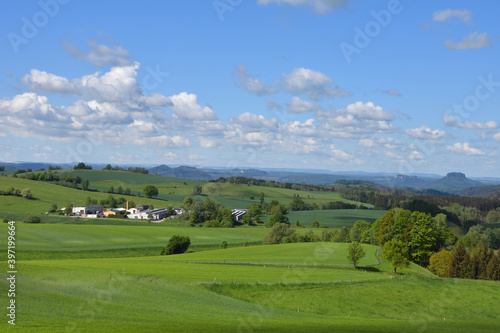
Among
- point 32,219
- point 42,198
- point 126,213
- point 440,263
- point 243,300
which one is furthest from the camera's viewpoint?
point 42,198

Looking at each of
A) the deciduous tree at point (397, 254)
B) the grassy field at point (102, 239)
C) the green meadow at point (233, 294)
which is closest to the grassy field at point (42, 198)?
the grassy field at point (102, 239)

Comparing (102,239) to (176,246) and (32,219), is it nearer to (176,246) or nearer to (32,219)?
(176,246)

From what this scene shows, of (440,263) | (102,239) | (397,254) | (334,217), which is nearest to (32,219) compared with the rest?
(102,239)

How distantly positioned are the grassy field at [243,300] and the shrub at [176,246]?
24.0 m

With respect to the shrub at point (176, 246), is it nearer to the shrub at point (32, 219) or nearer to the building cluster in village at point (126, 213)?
the shrub at point (32, 219)

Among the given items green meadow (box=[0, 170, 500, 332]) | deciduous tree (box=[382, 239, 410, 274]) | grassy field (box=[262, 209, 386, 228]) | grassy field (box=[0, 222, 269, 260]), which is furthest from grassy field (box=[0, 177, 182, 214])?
deciduous tree (box=[382, 239, 410, 274])

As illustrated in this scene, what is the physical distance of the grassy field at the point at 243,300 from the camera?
2616cm

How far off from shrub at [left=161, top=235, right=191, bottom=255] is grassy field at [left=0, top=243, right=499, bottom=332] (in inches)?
946

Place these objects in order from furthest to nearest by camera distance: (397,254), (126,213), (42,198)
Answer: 1. (42,198)
2. (126,213)
3. (397,254)

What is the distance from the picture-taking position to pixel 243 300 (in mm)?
41781

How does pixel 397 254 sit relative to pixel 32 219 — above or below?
above

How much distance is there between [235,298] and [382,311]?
1571cm

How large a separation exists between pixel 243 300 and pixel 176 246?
4494 cm

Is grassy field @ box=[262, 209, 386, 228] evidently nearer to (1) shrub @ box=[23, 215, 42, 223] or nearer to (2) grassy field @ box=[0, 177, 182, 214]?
(2) grassy field @ box=[0, 177, 182, 214]
